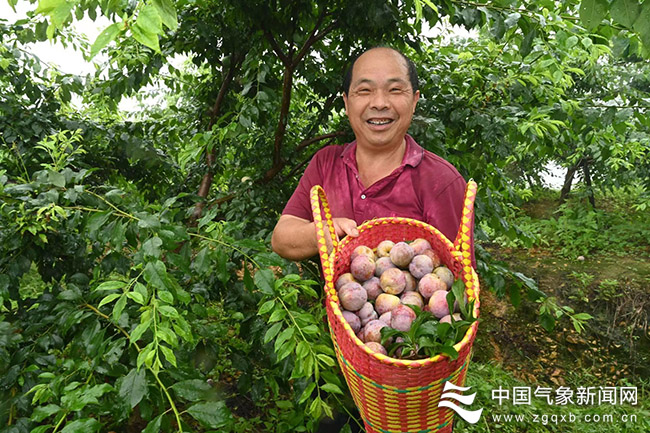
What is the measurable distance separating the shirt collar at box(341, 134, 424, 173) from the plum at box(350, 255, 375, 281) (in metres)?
0.43

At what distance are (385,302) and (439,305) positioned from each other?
0.15 m

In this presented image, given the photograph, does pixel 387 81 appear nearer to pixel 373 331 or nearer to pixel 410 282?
pixel 410 282

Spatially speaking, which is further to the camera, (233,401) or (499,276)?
(233,401)

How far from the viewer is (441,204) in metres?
1.50

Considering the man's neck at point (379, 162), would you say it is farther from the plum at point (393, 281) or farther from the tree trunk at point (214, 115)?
the tree trunk at point (214, 115)

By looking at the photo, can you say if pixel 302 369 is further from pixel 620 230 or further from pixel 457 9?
pixel 620 230

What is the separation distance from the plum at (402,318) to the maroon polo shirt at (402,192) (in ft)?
1.40

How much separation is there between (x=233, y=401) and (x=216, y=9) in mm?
2599

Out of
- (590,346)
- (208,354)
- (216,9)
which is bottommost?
(590,346)

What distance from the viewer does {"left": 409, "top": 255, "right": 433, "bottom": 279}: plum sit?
4.13 feet

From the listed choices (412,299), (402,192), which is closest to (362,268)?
(412,299)

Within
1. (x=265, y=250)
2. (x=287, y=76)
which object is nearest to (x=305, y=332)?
(x=265, y=250)

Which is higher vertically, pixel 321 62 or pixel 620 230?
pixel 321 62

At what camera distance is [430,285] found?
122cm
